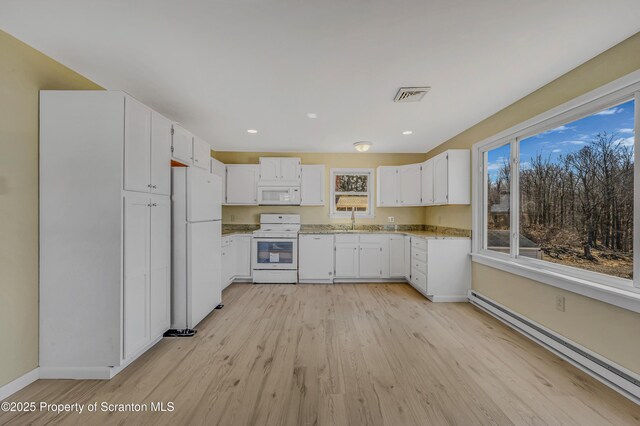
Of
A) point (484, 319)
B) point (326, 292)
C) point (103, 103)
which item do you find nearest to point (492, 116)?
point (484, 319)

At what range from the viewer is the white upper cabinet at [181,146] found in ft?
8.24

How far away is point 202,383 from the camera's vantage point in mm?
1781

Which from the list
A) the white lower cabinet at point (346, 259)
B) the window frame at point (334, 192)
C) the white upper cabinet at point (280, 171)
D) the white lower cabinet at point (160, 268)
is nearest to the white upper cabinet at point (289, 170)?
the white upper cabinet at point (280, 171)

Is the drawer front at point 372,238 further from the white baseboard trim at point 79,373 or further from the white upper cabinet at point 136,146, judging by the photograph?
the white baseboard trim at point 79,373

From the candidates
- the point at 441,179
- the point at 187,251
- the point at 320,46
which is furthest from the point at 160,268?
the point at 441,179

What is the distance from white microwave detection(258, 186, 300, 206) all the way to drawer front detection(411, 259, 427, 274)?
2.26 meters

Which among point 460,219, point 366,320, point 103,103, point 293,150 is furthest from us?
point 293,150

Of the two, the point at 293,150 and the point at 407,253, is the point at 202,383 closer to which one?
the point at 407,253

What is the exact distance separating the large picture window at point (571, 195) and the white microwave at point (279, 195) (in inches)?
120

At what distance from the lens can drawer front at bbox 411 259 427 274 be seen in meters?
3.56

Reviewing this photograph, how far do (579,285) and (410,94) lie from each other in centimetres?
217

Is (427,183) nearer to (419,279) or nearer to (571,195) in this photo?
(419,279)

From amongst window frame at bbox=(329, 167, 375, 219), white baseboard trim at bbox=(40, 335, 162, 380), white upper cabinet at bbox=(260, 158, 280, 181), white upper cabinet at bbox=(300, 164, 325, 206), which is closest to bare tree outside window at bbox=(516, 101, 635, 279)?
window frame at bbox=(329, 167, 375, 219)

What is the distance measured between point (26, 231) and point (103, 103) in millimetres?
1067
